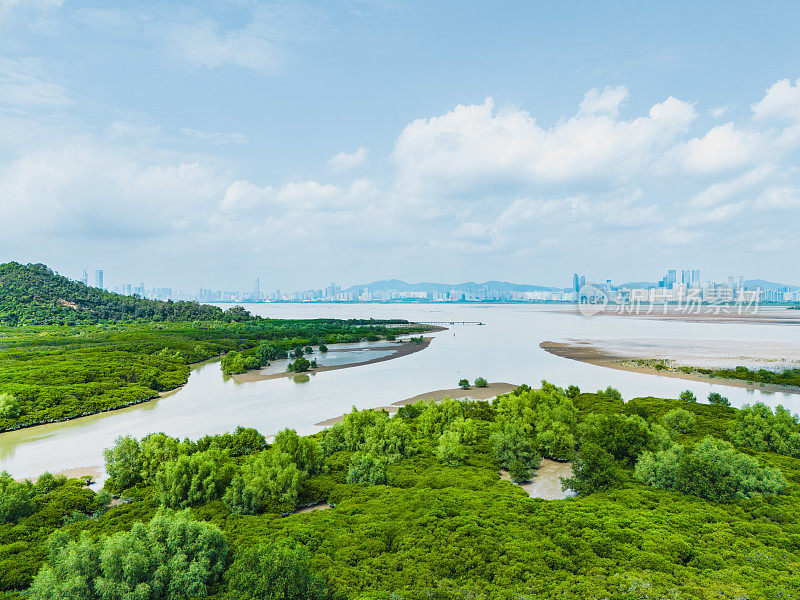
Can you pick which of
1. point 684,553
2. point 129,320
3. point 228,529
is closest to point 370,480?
point 228,529

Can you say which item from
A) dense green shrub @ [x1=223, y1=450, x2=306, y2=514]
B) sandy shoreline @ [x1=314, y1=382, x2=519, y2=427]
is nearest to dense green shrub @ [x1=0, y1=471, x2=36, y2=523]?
dense green shrub @ [x1=223, y1=450, x2=306, y2=514]

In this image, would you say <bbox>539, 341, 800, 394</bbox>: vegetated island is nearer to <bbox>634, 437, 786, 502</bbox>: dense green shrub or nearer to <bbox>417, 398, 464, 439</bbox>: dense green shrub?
<bbox>634, 437, 786, 502</bbox>: dense green shrub

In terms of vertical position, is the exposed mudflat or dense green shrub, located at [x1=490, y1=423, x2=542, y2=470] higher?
dense green shrub, located at [x1=490, y1=423, x2=542, y2=470]

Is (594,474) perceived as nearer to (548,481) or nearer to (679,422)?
(548,481)

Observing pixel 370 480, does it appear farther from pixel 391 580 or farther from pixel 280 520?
pixel 391 580

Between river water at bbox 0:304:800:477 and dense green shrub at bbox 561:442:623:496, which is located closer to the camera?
dense green shrub at bbox 561:442:623:496

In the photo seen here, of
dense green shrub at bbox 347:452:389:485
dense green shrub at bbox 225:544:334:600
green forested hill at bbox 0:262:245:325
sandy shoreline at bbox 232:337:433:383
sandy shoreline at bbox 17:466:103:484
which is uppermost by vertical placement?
green forested hill at bbox 0:262:245:325

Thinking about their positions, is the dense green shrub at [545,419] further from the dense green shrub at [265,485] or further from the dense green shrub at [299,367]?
the dense green shrub at [299,367]
